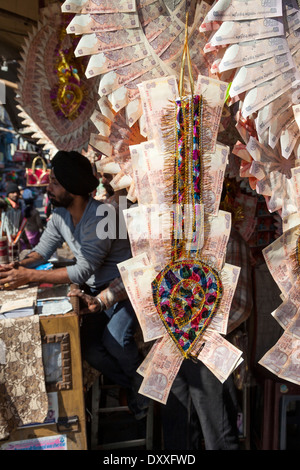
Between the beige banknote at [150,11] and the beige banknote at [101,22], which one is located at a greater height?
the beige banknote at [150,11]

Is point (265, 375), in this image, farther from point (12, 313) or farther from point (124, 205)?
point (12, 313)

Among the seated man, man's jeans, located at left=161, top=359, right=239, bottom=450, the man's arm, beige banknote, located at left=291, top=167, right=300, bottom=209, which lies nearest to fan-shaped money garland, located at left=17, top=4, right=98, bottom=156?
the seated man

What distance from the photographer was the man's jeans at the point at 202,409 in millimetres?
1723

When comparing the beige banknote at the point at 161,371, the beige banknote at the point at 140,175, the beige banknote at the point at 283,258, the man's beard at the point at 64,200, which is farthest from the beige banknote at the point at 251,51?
the man's beard at the point at 64,200

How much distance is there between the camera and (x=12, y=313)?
1590mm

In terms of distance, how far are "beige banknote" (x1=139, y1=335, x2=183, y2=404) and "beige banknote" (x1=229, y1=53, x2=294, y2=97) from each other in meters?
0.86

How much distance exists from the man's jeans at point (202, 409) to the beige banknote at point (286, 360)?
0.35m

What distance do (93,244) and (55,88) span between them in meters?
1.19

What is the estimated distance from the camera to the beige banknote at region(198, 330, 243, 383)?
1.38m

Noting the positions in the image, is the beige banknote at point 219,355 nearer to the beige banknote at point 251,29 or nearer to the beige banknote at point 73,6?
the beige banknote at point 251,29

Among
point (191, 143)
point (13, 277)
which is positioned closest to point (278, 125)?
point (191, 143)

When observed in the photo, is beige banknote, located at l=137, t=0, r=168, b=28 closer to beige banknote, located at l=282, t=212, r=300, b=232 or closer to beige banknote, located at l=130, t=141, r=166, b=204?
beige banknote, located at l=130, t=141, r=166, b=204

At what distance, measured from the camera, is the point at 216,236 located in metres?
1.38

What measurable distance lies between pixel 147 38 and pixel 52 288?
119 cm
